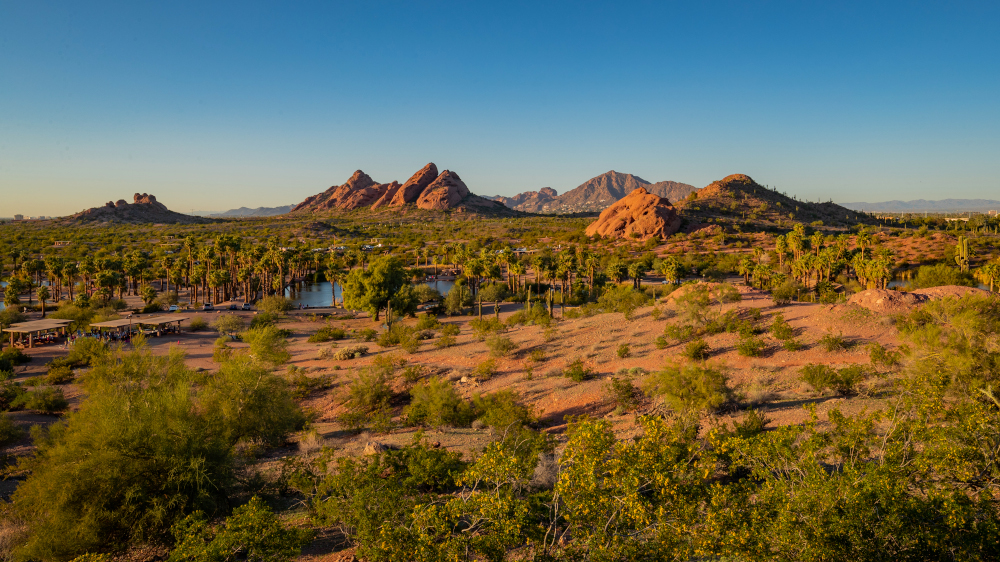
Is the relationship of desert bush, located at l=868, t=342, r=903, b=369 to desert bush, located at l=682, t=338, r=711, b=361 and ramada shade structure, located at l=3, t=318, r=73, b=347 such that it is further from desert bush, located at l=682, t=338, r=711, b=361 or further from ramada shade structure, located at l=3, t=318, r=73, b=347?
ramada shade structure, located at l=3, t=318, r=73, b=347

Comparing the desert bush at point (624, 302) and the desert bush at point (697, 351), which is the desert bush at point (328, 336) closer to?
the desert bush at point (624, 302)

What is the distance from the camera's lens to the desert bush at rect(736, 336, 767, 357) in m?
23.7

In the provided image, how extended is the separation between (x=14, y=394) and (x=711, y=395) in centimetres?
3089

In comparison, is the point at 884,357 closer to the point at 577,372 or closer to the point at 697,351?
the point at 697,351

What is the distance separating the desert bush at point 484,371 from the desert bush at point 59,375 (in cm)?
2253

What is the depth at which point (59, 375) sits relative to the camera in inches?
1049

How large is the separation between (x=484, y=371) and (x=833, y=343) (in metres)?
16.6

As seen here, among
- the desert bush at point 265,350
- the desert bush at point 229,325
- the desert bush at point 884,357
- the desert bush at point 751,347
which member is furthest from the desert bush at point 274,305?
the desert bush at point 884,357

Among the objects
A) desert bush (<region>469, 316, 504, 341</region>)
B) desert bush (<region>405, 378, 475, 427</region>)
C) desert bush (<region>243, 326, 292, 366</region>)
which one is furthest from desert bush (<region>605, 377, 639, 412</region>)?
desert bush (<region>243, 326, 292, 366</region>)

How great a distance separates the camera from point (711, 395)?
17219 millimetres

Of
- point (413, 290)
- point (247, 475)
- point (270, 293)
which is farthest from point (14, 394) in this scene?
point (270, 293)

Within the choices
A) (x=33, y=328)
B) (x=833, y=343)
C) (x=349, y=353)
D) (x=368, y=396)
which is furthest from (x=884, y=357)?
(x=33, y=328)

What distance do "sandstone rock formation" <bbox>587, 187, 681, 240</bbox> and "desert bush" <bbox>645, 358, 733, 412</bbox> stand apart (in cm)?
8987

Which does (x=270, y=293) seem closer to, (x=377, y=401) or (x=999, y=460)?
(x=377, y=401)
